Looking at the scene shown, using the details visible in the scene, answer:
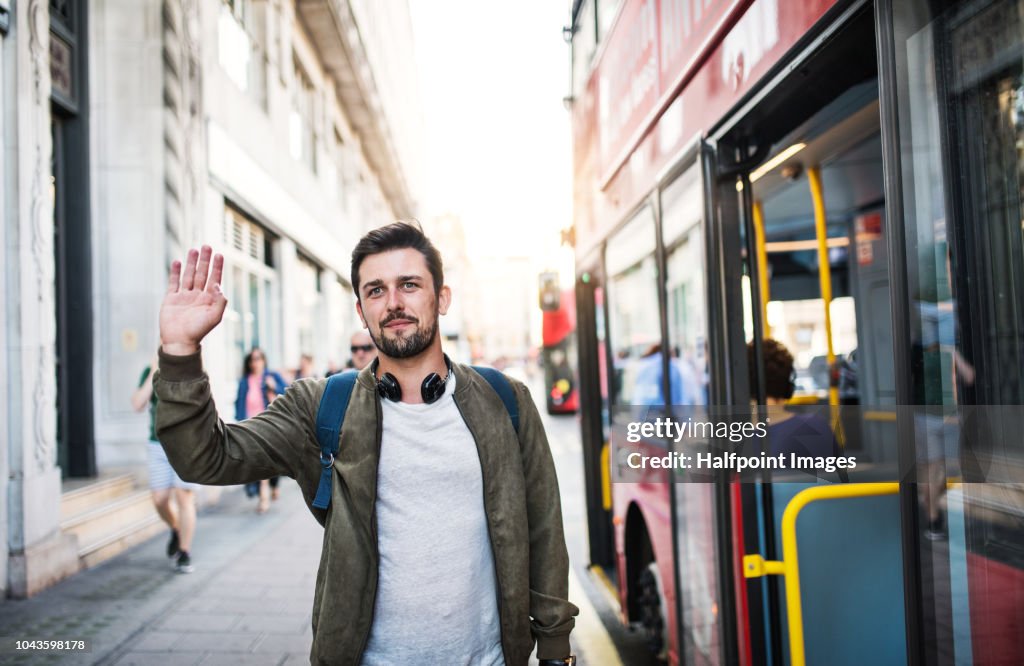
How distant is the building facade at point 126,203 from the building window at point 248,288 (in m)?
0.04

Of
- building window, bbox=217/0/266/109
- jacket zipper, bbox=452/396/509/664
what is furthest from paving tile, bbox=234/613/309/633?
building window, bbox=217/0/266/109

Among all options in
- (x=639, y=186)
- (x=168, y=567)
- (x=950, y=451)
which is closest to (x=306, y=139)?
(x=168, y=567)

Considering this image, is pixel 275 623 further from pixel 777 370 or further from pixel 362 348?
pixel 777 370

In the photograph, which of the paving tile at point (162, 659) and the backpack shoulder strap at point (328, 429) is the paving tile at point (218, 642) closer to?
the paving tile at point (162, 659)

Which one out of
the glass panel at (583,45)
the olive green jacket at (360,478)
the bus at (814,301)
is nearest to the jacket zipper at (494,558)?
the olive green jacket at (360,478)

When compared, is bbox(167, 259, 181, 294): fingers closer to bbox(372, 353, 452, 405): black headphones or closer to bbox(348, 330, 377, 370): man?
bbox(372, 353, 452, 405): black headphones

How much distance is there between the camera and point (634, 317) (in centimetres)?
406

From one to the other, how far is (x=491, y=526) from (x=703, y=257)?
44.1 inches

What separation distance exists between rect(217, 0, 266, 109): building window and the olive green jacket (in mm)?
9132

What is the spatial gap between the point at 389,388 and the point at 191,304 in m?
0.51

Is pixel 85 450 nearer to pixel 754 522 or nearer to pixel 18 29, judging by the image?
Answer: pixel 18 29

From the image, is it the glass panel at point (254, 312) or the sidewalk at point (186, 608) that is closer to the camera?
the sidewalk at point (186, 608)

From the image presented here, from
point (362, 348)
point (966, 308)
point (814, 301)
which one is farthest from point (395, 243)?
point (362, 348)

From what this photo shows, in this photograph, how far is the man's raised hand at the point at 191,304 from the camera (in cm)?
154
